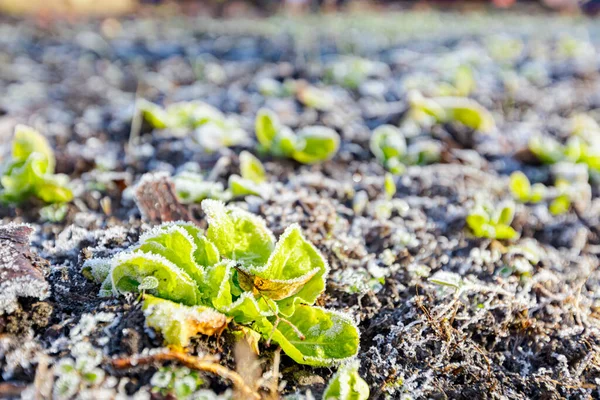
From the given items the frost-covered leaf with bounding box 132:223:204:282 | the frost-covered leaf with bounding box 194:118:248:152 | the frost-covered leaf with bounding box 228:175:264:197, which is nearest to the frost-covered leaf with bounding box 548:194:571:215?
the frost-covered leaf with bounding box 228:175:264:197

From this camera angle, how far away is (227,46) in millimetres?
4250

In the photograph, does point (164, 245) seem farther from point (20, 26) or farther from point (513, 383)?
point (20, 26)

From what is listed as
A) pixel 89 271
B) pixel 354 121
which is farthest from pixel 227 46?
pixel 89 271

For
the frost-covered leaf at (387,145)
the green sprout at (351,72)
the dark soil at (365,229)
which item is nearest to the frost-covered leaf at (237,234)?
the dark soil at (365,229)

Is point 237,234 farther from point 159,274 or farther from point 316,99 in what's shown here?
point 316,99

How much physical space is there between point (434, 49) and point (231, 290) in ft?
11.6

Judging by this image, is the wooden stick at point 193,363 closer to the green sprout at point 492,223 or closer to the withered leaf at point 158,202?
the withered leaf at point 158,202

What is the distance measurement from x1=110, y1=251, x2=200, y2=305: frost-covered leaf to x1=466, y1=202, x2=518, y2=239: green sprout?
0.96 m

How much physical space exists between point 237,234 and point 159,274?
237 millimetres

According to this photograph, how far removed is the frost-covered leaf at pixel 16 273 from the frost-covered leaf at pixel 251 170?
0.80 metres

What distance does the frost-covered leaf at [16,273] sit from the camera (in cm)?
111

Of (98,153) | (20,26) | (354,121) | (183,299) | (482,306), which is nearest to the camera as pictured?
(183,299)

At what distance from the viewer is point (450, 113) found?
102 inches

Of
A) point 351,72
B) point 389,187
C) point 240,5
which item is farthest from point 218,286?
point 240,5
